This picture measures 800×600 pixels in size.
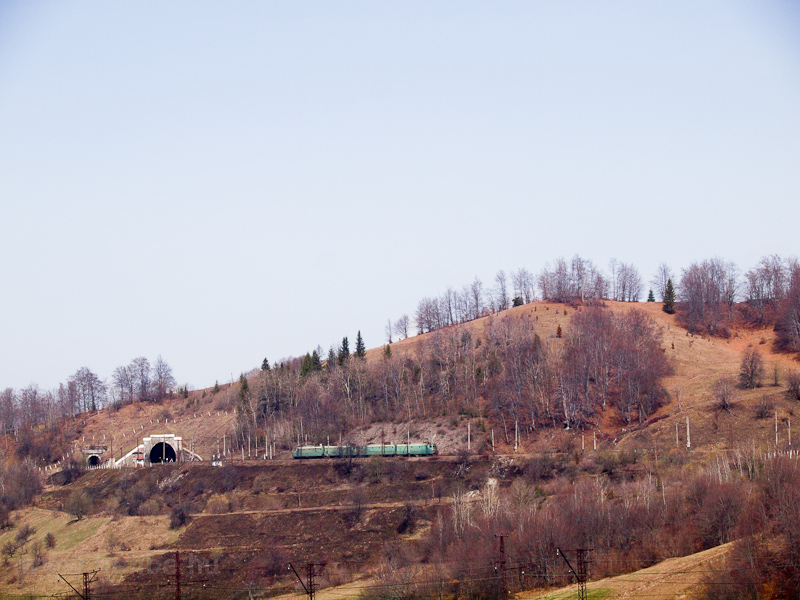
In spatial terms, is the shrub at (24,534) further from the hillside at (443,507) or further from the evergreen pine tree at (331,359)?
the evergreen pine tree at (331,359)

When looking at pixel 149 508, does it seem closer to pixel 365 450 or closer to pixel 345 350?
pixel 365 450

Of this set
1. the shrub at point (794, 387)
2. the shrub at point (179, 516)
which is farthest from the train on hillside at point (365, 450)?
the shrub at point (794, 387)

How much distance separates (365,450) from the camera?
306 feet

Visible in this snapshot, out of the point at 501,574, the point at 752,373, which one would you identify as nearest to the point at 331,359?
the point at 752,373

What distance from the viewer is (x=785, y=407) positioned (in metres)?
77.9

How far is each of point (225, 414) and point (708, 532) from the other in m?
92.5

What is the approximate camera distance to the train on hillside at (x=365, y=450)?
298 feet

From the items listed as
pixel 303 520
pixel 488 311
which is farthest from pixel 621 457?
pixel 488 311

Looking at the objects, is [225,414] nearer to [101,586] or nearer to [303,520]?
[303,520]

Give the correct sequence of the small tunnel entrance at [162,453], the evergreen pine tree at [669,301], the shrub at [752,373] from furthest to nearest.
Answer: the evergreen pine tree at [669,301], the small tunnel entrance at [162,453], the shrub at [752,373]

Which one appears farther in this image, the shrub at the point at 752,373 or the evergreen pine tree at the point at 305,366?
the evergreen pine tree at the point at 305,366

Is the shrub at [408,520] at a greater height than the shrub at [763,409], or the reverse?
the shrub at [763,409]

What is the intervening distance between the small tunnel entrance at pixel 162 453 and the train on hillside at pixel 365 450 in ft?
80.9

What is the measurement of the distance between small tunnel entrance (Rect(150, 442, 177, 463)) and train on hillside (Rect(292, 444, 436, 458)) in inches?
971
